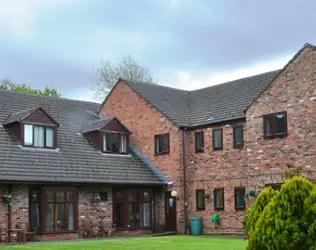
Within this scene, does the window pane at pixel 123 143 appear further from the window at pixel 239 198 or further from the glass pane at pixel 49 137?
the window at pixel 239 198

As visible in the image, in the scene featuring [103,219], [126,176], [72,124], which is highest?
[72,124]

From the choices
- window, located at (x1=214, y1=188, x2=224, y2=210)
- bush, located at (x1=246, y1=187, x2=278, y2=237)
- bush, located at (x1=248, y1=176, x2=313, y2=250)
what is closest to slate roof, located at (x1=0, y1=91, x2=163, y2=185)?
window, located at (x1=214, y1=188, x2=224, y2=210)

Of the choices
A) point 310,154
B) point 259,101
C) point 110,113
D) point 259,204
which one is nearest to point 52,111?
point 110,113

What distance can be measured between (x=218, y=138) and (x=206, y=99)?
13.4ft

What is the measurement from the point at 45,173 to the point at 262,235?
1572 centimetres

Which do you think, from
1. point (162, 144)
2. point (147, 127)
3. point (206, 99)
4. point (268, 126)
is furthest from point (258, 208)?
point (206, 99)

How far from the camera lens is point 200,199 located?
29.7m

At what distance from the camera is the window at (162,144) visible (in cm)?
3084

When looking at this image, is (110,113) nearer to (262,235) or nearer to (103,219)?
(103,219)

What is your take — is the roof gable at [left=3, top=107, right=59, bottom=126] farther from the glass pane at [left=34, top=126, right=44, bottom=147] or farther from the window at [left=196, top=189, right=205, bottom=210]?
the window at [left=196, top=189, right=205, bottom=210]

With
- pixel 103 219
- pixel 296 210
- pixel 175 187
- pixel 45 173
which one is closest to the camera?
pixel 296 210

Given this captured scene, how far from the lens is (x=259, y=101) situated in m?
26.4

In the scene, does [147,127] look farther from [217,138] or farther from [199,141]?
[217,138]

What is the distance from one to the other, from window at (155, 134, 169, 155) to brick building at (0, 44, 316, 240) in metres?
0.05
